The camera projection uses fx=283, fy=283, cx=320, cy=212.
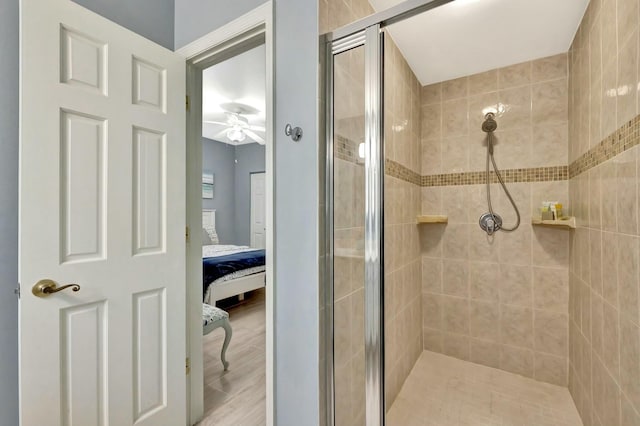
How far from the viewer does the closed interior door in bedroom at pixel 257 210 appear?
6.15 metres

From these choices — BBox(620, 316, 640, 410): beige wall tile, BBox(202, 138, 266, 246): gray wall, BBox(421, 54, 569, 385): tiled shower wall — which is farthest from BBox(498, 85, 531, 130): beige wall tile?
BBox(202, 138, 266, 246): gray wall

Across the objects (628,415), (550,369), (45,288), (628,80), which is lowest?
(550,369)

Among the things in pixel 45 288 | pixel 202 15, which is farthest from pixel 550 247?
pixel 45 288

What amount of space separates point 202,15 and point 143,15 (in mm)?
321

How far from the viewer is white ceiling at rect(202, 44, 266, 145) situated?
2814mm

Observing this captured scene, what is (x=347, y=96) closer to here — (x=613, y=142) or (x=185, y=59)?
(x=185, y=59)

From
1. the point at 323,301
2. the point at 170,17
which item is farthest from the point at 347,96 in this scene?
the point at 170,17

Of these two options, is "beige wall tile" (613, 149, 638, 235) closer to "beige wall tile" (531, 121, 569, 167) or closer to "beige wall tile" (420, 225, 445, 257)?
"beige wall tile" (531, 121, 569, 167)

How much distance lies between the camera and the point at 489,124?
222cm

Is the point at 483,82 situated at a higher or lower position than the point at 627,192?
higher

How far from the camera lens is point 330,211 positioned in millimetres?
1236

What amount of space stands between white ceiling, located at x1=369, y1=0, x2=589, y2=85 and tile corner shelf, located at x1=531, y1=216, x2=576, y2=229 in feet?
3.92

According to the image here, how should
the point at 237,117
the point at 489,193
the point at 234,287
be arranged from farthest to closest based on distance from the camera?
the point at 237,117 < the point at 234,287 < the point at 489,193

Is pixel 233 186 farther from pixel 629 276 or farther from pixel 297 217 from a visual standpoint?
pixel 629 276
